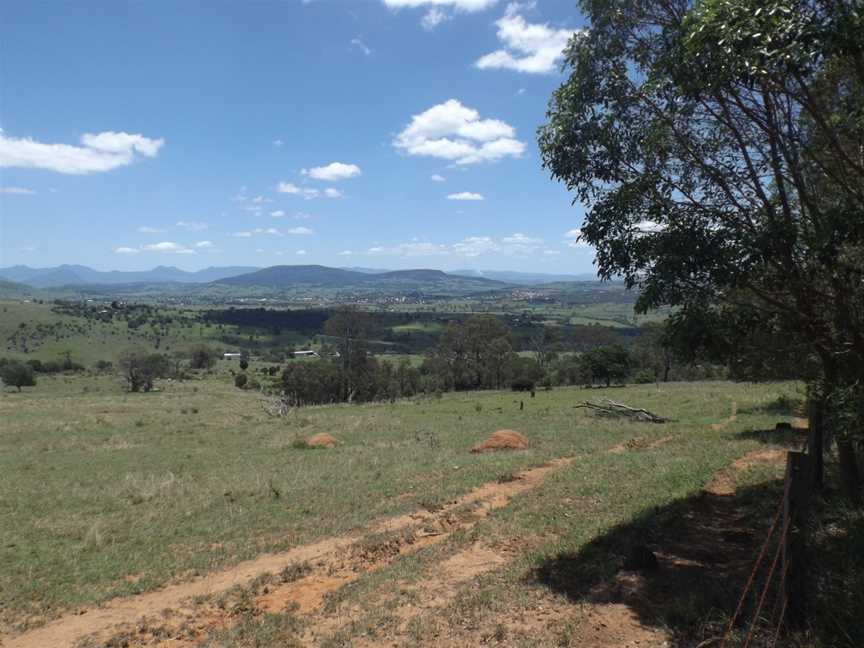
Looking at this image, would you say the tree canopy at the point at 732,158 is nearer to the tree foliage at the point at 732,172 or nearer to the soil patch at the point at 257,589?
the tree foliage at the point at 732,172

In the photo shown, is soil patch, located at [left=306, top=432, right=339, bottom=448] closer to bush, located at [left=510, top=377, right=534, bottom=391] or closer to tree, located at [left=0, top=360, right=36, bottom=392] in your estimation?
bush, located at [left=510, top=377, right=534, bottom=391]

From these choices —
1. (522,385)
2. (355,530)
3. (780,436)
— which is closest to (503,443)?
(780,436)

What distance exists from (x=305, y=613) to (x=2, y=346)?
525 feet

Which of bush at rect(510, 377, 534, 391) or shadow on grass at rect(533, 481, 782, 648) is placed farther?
bush at rect(510, 377, 534, 391)

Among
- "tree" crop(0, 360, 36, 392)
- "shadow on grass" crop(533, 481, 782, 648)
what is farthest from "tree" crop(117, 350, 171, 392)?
"shadow on grass" crop(533, 481, 782, 648)

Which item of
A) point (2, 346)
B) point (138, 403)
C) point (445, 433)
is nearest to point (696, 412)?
point (445, 433)

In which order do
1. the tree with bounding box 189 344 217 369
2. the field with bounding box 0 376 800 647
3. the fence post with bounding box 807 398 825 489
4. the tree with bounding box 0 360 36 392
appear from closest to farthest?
the field with bounding box 0 376 800 647, the fence post with bounding box 807 398 825 489, the tree with bounding box 0 360 36 392, the tree with bounding box 189 344 217 369

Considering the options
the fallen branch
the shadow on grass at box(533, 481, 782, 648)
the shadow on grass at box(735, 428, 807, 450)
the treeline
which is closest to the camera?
the shadow on grass at box(533, 481, 782, 648)

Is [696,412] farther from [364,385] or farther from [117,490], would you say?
[364,385]

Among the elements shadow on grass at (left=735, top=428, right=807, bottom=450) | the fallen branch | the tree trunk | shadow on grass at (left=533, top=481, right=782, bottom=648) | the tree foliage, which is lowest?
the fallen branch

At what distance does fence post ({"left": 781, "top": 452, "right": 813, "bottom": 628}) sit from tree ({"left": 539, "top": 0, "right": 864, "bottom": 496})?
2.49 meters

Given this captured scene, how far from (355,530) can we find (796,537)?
30.3ft

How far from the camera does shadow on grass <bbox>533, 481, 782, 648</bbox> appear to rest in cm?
691

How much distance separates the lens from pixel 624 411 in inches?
1168
